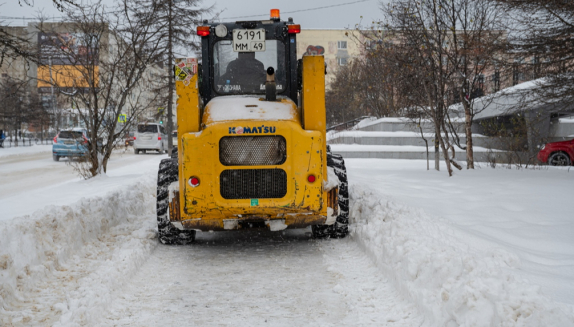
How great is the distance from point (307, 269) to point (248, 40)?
312 cm

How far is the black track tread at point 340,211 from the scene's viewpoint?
7.15 m

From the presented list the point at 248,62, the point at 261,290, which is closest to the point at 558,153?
the point at 248,62

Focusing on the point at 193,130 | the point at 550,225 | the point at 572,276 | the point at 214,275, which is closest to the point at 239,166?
the point at 193,130

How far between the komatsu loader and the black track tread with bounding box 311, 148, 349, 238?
16mm

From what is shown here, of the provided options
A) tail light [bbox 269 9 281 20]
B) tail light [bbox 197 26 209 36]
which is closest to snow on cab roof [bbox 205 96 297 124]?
tail light [bbox 197 26 209 36]

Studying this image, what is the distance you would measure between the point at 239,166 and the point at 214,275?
1.27 m

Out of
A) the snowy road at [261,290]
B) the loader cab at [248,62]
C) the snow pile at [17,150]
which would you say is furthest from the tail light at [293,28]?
the snow pile at [17,150]

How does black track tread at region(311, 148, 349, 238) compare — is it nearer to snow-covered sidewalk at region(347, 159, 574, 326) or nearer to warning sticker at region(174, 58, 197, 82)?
snow-covered sidewalk at region(347, 159, 574, 326)

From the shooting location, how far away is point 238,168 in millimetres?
6184

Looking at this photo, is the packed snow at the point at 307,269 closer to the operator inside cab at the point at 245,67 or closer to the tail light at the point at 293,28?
the operator inside cab at the point at 245,67

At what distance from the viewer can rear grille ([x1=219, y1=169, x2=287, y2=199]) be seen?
620 cm

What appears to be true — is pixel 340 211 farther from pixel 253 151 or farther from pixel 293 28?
pixel 293 28

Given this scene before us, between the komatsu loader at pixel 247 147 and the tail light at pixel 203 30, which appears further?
the tail light at pixel 203 30

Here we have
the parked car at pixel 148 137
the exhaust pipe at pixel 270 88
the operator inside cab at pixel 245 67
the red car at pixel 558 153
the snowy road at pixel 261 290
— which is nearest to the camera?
the snowy road at pixel 261 290
